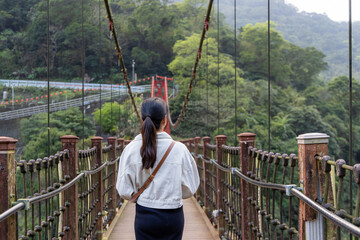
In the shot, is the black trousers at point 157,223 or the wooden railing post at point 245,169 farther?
the wooden railing post at point 245,169

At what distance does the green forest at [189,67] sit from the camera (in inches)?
678

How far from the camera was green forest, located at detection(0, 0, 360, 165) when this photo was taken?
56.5 ft

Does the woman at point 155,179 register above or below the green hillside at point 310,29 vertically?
below

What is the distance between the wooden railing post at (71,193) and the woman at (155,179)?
0.64 meters

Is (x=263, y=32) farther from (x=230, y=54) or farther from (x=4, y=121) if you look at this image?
(x=4, y=121)

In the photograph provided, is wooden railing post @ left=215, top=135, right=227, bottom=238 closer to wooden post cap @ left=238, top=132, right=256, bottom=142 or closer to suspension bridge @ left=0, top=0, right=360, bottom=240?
suspension bridge @ left=0, top=0, right=360, bottom=240

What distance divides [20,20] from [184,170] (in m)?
20.7

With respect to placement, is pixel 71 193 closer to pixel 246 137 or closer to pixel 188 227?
pixel 246 137

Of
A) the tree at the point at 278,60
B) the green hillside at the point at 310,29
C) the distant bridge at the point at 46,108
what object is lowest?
the distant bridge at the point at 46,108

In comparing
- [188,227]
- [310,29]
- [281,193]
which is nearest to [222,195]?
[188,227]

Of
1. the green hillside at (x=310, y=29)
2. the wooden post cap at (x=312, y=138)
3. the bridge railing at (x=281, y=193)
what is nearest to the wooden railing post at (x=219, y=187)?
Result: the bridge railing at (x=281, y=193)

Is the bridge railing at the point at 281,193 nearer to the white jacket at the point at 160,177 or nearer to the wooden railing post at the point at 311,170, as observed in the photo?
the wooden railing post at the point at 311,170

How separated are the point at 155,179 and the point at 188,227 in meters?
2.01

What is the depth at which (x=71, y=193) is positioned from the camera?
1.78 metres
